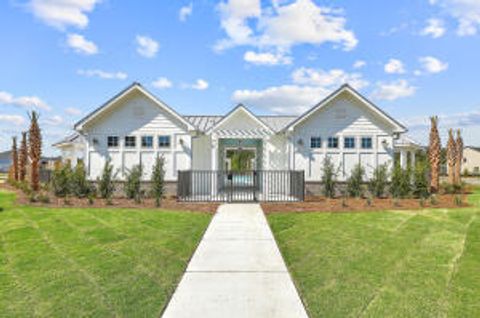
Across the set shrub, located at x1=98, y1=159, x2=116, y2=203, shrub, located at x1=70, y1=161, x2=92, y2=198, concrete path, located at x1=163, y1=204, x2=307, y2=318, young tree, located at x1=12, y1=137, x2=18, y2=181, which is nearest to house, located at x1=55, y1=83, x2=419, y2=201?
shrub, located at x1=70, y1=161, x2=92, y2=198

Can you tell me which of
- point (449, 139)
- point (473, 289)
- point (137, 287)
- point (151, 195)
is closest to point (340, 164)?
point (151, 195)

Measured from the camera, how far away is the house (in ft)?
57.6

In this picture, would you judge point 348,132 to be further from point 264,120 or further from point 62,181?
point 62,181

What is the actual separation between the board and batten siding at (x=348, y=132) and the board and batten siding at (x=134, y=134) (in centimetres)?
618

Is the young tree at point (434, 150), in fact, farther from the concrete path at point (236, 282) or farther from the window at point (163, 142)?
the concrete path at point (236, 282)

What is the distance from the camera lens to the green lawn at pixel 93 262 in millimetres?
4582

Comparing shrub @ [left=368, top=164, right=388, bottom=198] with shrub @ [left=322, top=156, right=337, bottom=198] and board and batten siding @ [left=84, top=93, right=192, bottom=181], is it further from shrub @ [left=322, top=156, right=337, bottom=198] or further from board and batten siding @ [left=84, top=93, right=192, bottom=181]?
board and batten siding @ [left=84, top=93, right=192, bottom=181]

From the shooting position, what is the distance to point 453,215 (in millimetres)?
11492

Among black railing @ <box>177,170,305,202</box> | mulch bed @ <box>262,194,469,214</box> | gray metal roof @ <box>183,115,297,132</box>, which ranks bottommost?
mulch bed @ <box>262,194,469,214</box>

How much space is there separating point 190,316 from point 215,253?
2.80 metres

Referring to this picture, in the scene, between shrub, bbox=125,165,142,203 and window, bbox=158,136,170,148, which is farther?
window, bbox=158,136,170,148

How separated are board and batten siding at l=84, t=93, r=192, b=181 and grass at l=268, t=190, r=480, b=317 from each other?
8.60m

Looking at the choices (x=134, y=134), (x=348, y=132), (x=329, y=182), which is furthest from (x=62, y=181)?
(x=348, y=132)

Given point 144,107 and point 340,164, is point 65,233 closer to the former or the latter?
point 144,107
